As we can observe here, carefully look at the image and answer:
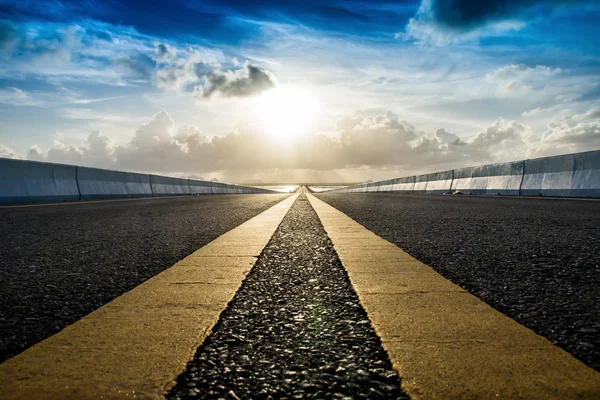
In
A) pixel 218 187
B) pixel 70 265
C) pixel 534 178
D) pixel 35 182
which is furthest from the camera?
pixel 218 187

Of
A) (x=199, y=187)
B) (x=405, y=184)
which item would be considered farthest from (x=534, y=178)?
(x=199, y=187)

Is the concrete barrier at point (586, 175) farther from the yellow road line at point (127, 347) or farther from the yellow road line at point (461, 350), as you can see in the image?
the yellow road line at point (127, 347)

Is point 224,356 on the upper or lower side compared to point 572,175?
lower

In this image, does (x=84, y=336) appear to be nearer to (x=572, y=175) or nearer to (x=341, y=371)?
(x=341, y=371)

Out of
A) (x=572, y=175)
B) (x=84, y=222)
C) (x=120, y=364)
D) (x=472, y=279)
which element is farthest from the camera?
(x=572, y=175)

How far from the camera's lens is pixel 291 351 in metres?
1.59

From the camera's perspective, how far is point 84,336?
172 cm

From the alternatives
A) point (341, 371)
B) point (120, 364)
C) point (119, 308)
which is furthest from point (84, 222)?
point (341, 371)

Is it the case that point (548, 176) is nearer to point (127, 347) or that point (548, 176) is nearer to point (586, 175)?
point (586, 175)

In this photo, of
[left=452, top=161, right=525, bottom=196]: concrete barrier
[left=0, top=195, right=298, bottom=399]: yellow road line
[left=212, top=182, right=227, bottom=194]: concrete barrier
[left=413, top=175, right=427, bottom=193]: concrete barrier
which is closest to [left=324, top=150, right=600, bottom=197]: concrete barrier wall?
[left=452, top=161, right=525, bottom=196]: concrete barrier

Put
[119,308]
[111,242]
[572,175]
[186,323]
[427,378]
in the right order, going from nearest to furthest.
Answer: [427,378], [186,323], [119,308], [111,242], [572,175]

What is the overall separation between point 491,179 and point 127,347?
19.5 m

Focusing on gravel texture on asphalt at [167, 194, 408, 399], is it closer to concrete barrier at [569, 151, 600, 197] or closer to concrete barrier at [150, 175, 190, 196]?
concrete barrier at [569, 151, 600, 197]

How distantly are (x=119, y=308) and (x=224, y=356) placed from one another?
2.72 feet
